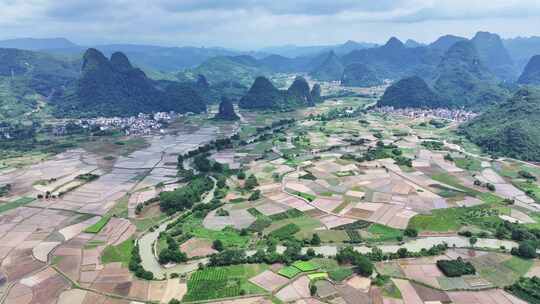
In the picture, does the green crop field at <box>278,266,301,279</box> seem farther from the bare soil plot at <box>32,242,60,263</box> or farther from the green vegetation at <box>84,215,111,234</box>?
the bare soil plot at <box>32,242,60,263</box>

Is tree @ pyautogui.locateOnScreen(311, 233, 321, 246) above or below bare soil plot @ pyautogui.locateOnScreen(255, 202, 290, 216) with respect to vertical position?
above

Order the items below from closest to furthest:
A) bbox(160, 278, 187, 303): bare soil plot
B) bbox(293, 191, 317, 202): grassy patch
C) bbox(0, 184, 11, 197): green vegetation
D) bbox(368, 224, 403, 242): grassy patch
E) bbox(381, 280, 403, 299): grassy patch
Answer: bbox(381, 280, 403, 299): grassy patch → bbox(160, 278, 187, 303): bare soil plot → bbox(368, 224, 403, 242): grassy patch → bbox(293, 191, 317, 202): grassy patch → bbox(0, 184, 11, 197): green vegetation

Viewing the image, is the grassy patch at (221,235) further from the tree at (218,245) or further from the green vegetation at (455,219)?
the green vegetation at (455,219)

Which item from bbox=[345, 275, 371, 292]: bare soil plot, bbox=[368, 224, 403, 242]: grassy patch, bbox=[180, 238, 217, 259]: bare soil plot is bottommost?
bbox=[180, 238, 217, 259]: bare soil plot

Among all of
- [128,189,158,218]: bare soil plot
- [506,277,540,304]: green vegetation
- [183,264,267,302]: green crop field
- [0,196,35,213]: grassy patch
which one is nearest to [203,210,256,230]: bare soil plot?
[183,264,267,302]: green crop field

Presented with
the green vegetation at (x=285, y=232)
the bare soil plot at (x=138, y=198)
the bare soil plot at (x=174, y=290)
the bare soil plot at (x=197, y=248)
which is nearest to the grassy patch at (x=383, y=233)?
the green vegetation at (x=285, y=232)

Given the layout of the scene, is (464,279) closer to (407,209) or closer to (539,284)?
(539,284)

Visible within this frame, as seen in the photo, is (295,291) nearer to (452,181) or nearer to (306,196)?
(306,196)

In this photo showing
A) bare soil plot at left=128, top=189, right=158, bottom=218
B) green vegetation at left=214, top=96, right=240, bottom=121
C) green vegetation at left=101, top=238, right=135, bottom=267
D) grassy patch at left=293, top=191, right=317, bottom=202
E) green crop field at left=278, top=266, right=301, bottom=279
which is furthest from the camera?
green vegetation at left=214, top=96, right=240, bottom=121

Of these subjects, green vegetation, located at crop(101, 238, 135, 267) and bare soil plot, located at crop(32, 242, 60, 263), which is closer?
green vegetation, located at crop(101, 238, 135, 267)
